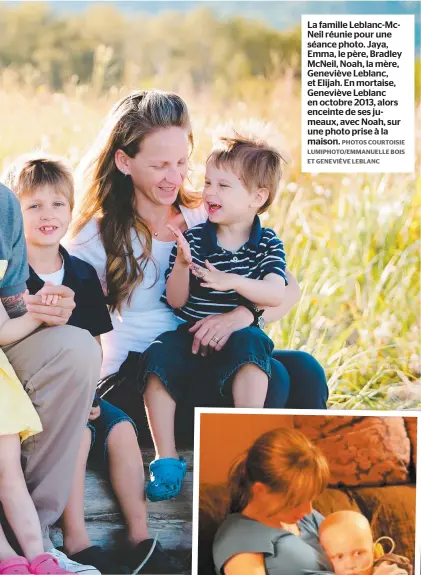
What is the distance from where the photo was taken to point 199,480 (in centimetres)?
308

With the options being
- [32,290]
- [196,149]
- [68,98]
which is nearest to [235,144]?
[196,149]

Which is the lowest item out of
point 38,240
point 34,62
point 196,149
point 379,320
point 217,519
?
point 217,519

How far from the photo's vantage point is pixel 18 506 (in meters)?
2.81

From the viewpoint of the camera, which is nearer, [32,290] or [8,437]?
[8,437]

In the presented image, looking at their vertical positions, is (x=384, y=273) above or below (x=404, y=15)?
below

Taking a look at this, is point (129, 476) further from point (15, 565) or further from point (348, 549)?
point (348, 549)

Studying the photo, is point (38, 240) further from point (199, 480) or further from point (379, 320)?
point (379, 320)

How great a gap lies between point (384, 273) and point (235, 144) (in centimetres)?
69

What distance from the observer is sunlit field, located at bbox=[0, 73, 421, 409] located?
10.3 feet

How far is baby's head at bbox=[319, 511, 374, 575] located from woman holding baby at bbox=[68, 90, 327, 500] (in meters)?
0.40

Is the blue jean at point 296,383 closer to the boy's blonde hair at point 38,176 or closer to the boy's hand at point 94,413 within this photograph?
the boy's hand at point 94,413

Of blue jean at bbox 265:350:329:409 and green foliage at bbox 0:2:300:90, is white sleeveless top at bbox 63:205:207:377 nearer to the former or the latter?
blue jean at bbox 265:350:329:409

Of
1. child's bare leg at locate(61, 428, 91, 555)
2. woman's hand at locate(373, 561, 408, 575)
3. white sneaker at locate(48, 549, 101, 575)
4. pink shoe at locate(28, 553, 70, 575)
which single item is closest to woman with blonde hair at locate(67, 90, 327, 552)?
child's bare leg at locate(61, 428, 91, 555)

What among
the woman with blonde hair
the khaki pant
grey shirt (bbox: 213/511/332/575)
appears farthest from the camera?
the woman with blonde hair
